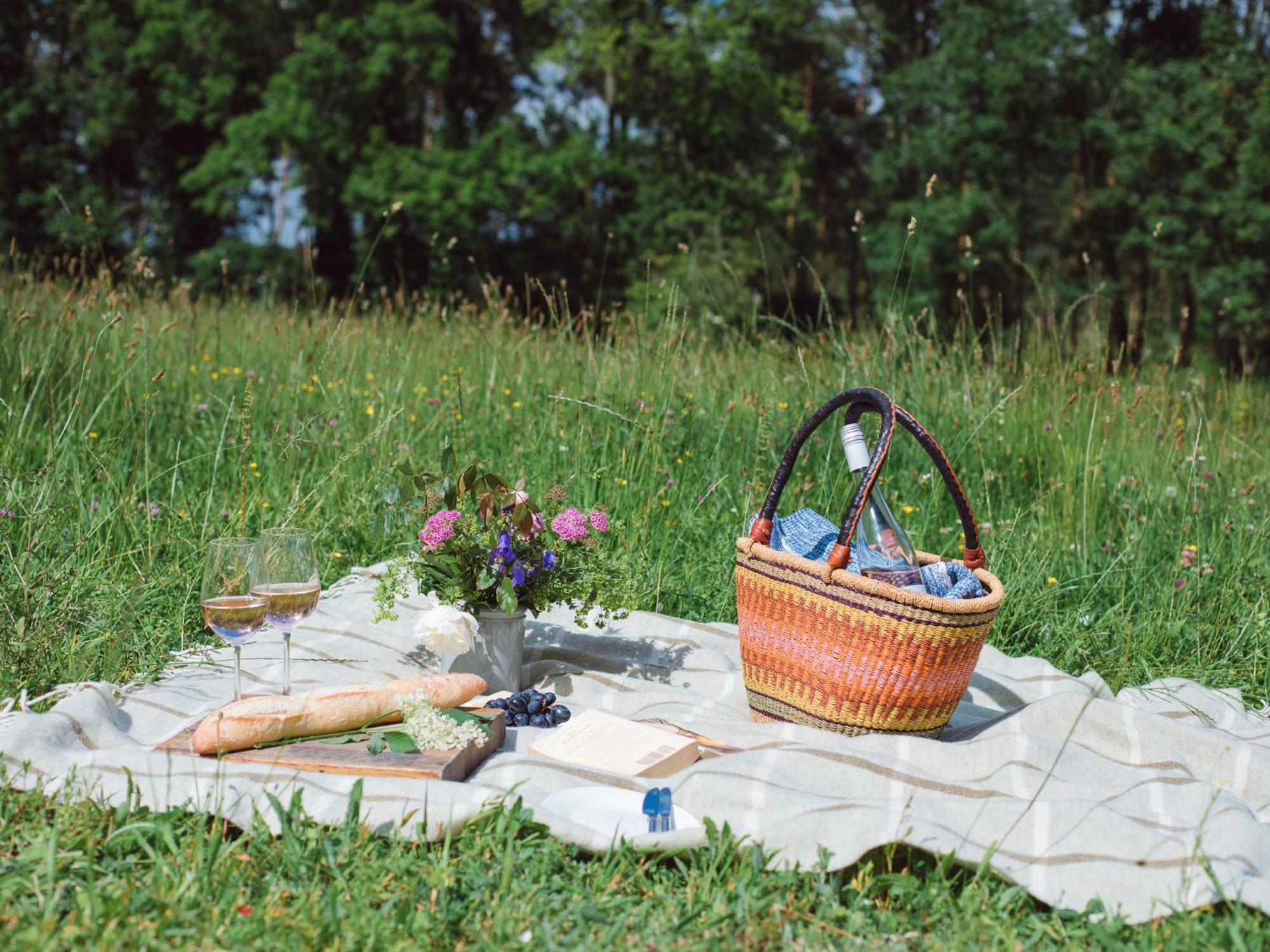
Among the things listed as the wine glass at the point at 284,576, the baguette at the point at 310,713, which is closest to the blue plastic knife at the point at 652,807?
the baguette at the point at 310,713

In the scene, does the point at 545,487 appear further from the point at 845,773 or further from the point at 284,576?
the point at 845,773

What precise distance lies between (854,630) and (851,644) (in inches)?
1.4

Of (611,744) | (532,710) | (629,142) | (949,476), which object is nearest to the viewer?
(611,744)

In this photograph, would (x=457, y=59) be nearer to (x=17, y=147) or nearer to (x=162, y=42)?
(x=162, y=42)

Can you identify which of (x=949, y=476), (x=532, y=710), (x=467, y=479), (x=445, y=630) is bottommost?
(x=532, y=710)

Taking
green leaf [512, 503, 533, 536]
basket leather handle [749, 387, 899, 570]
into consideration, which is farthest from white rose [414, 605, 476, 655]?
basket leather handle [749, 387, 899, 570]

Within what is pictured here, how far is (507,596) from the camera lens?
261cm

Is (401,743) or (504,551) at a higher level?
(504,551)

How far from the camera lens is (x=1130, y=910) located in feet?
6.00

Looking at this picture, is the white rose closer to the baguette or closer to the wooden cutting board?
the baguette

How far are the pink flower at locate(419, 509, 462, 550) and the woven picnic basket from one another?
0.71m

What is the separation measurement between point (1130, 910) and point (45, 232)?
2431cm

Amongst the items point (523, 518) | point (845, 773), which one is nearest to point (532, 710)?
point (523, 518)

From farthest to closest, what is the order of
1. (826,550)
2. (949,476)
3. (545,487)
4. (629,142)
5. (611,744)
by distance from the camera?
(629,142) → (545,487) → (826,550) → (949,476) → (611,744)
